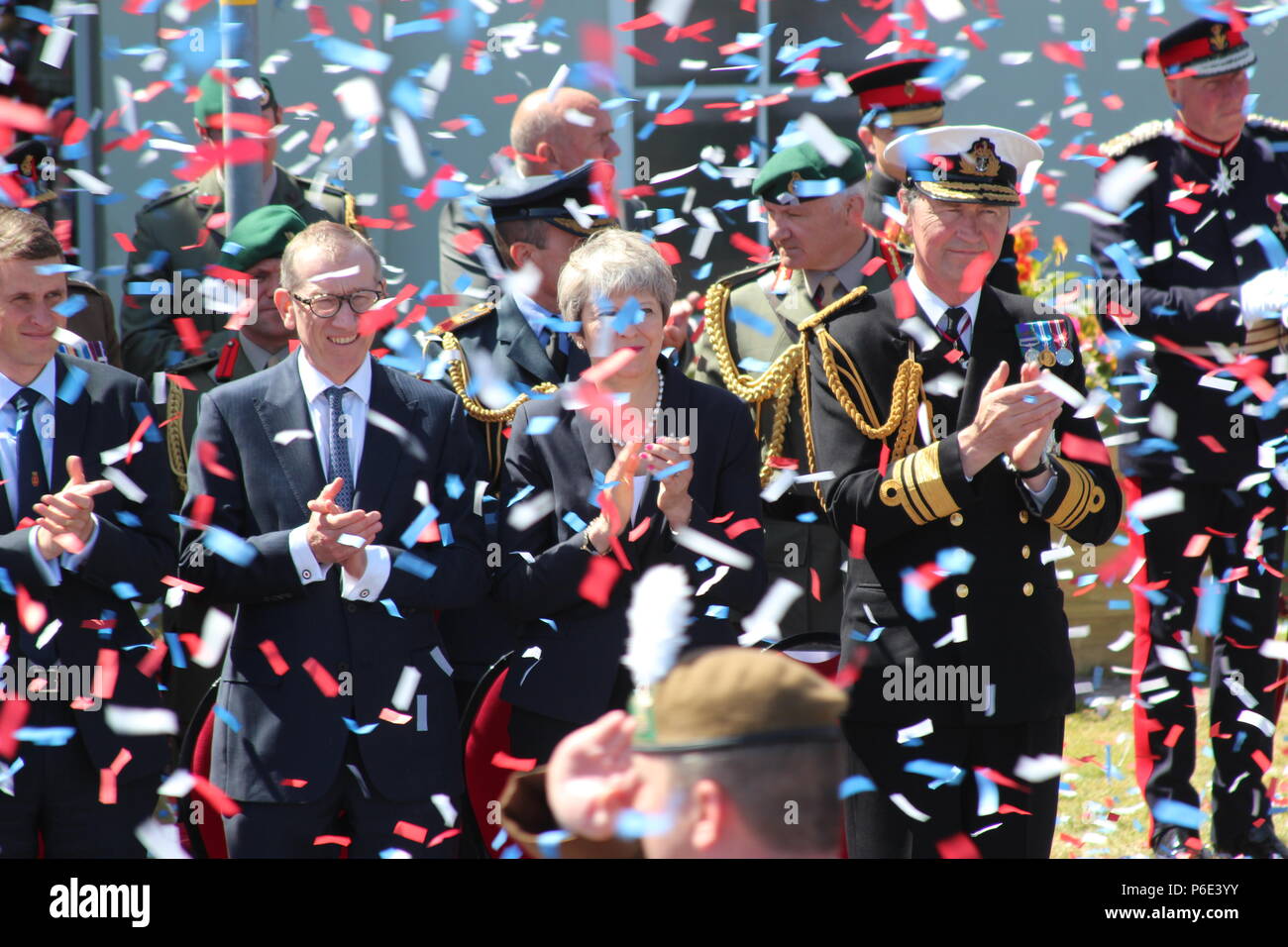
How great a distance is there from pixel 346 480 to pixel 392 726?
23.4 inches

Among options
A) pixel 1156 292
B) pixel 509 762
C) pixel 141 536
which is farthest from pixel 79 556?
pixel 1156 292

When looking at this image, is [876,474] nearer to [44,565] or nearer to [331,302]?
[331,302]

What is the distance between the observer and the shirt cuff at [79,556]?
4020 millimetres

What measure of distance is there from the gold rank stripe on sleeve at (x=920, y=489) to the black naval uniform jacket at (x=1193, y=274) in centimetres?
171

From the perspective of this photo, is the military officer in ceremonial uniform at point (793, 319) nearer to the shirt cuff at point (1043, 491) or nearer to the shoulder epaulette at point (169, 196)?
the shirt cuff at point (1043, 491)

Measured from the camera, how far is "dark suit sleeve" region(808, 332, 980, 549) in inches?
156

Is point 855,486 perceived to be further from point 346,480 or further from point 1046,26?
point 1046,26

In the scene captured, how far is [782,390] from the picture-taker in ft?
16.2

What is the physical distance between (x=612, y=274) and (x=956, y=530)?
3.42 feet

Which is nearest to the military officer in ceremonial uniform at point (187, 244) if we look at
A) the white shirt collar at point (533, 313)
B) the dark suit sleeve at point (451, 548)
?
the white shirt collar at point (533, 313)

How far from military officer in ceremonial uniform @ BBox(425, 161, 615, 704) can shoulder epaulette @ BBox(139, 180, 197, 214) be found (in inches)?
56.2

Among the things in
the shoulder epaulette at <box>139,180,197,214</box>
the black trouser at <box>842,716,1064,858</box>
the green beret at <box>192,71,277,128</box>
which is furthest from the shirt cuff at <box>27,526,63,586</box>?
the green beret at <box>192,71,277,128</box>

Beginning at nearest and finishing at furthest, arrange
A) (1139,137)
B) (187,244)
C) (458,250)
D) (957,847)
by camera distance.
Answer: (957,847), (1139,137), (187,244), (458,250)

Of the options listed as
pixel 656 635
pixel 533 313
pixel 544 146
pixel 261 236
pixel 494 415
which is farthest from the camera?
pixel 544 146
